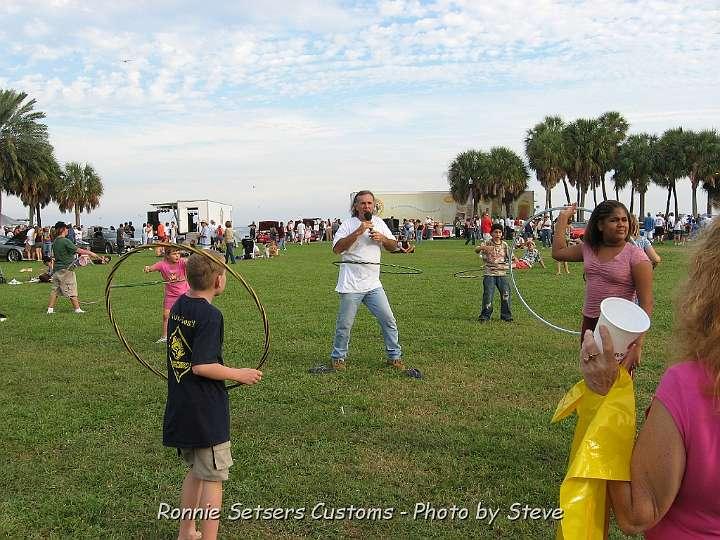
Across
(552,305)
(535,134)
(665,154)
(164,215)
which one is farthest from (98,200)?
(552,305)

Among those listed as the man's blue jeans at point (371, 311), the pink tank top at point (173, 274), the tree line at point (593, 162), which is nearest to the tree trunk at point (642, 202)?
the tree line at point (593, 162)

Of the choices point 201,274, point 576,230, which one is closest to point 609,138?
point 576,230

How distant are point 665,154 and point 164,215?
40187 millimetres

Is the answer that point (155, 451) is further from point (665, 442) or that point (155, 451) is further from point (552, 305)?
point (552, 305)

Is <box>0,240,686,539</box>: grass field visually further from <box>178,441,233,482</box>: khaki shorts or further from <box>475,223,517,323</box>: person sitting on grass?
<box>178,441,233,482</box>: khaki shorts

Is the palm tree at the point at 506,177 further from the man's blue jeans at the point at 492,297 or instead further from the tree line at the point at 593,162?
the man's blue jeans at the point at 492,297

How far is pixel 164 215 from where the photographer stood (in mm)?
51344

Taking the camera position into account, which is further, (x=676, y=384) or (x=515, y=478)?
(x=515, y=478)

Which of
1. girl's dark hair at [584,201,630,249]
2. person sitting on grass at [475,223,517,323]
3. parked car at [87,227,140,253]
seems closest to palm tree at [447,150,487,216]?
parked car at [87,227,140,253]

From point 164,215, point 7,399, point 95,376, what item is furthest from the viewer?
point 164,215

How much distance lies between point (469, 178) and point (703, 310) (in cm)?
6252

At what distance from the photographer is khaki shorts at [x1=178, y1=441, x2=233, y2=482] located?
11.0ft

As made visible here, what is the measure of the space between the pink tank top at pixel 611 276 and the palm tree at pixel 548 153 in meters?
53.9

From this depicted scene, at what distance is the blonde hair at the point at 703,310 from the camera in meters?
1.53
